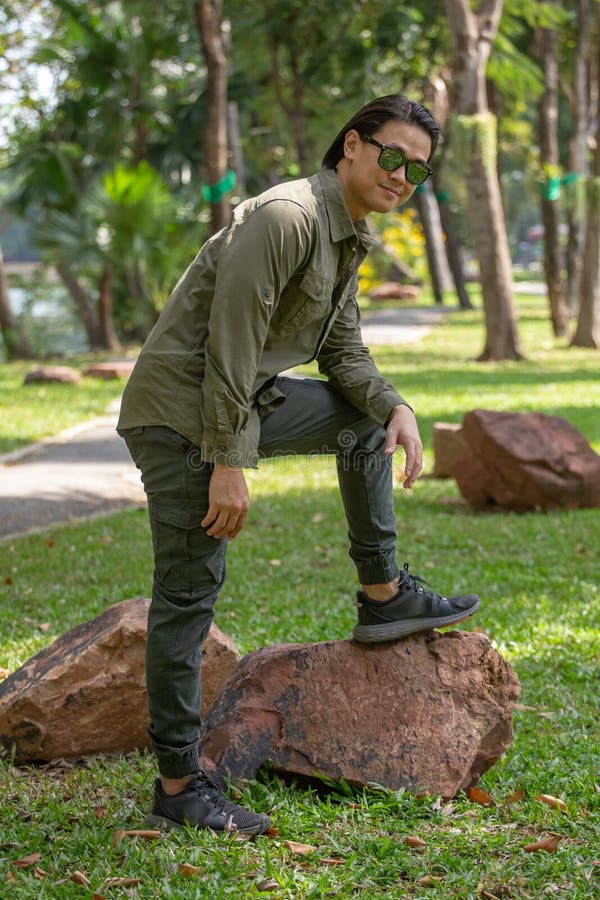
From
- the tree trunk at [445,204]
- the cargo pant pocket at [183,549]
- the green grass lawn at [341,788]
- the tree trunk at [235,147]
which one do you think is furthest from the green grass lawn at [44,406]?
Result: the tree trunk at [445,204]

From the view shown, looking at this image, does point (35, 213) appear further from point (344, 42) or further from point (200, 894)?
point (200, 894)

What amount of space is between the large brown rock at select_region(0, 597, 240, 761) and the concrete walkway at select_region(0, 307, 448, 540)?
3817mm

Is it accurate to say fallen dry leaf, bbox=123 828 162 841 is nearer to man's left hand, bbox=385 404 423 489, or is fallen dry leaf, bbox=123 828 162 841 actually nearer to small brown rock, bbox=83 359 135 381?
man's left hand, bbox=385 404 423 489

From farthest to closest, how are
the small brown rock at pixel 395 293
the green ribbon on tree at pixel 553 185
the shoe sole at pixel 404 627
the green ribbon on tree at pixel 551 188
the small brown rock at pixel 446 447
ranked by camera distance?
the small brown rock at pixel 395 293 → the green ribbon on tree at pixel 551 188 → the green ribbon on tree at pixel 553 185 → the small brown rock at pixel 446 447 → the shoe sole at pixel 404 627

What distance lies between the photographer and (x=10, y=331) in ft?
71.1

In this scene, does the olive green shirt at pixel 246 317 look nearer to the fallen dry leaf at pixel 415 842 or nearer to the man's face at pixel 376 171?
the man's face at pixel 376 171

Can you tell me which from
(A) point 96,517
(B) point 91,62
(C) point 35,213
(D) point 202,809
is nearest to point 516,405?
(A) point 96,517

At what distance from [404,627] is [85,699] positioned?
1228 mm

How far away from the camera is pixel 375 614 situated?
383 cm

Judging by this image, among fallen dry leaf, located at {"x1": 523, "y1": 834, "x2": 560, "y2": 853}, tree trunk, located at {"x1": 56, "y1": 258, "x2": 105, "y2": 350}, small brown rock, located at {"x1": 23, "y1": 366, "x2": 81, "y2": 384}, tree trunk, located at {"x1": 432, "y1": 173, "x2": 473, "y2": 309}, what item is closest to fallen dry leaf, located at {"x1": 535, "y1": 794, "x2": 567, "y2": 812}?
fallen dry leaf, located at {"x1": 523, "y1": 834, "x2": 560, "y2": 853}

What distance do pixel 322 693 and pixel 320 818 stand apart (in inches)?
16.6

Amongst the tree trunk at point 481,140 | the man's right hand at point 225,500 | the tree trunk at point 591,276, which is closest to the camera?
the man's right hand at point 225,500

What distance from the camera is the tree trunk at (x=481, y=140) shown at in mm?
16344

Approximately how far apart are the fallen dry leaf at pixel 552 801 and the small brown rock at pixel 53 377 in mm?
12887
